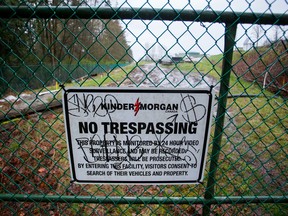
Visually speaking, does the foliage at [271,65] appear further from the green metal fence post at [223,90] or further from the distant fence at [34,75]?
the distant fence at [34,75]

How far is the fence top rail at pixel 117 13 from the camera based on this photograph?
120cm

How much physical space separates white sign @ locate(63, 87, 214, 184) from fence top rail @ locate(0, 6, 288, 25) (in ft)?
1.54

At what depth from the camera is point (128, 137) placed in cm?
138

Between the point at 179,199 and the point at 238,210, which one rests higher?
the point at 179,199

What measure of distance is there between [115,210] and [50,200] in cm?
89

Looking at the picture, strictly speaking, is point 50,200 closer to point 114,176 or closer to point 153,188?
point 114,176

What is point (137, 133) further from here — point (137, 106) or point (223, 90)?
point (223, 90)

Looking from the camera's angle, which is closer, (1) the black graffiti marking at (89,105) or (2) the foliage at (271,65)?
(1) the black graffiti marking at (89,105)

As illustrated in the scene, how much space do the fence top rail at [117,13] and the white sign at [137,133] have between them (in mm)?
468

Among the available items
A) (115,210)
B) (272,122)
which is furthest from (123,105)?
(272,122)

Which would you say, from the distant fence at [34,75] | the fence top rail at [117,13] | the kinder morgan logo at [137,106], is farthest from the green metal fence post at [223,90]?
the distant fence at [34,75]

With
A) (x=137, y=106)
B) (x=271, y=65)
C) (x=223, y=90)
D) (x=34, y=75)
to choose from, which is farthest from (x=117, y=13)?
(x=271, y=65)

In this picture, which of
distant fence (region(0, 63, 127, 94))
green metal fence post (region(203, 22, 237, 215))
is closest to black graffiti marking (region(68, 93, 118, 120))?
distant fence (region(0, 63, 127, 94))

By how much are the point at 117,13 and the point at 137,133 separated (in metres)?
0.81
